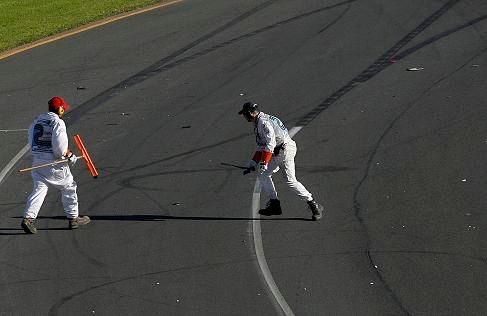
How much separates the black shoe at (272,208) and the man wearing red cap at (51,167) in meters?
2.58

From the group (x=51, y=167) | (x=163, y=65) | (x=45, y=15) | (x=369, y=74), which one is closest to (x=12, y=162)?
(x=51, y=167)

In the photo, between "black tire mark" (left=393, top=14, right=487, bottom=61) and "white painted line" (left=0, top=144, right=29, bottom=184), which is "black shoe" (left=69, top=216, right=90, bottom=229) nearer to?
"white painted line" (left=0, top=144, right=29, bottom=184)

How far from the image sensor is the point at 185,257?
14.4 meters

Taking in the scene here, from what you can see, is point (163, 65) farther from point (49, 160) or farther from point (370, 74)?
point (49, 160)

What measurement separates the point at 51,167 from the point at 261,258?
3.44 meters

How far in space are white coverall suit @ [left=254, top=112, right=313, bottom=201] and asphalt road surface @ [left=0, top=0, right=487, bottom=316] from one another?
456 millimetres

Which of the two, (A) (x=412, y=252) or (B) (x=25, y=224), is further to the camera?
(B) (x=25, y=224)

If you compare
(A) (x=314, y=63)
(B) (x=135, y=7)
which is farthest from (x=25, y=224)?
(B) (x=135, y=7)

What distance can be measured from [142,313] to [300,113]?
8916 mm

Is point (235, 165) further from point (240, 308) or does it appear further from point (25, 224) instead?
point (240, 308)

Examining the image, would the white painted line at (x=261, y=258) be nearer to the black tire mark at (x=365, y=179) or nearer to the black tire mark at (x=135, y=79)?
the black tire mark at (x=365, y=179)

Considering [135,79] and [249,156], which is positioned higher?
[249,156]

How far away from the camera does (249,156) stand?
1859cm

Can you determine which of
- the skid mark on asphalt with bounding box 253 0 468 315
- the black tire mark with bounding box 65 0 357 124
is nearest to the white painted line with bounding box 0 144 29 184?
the black tire mark with bounding box 65 0 357 124
